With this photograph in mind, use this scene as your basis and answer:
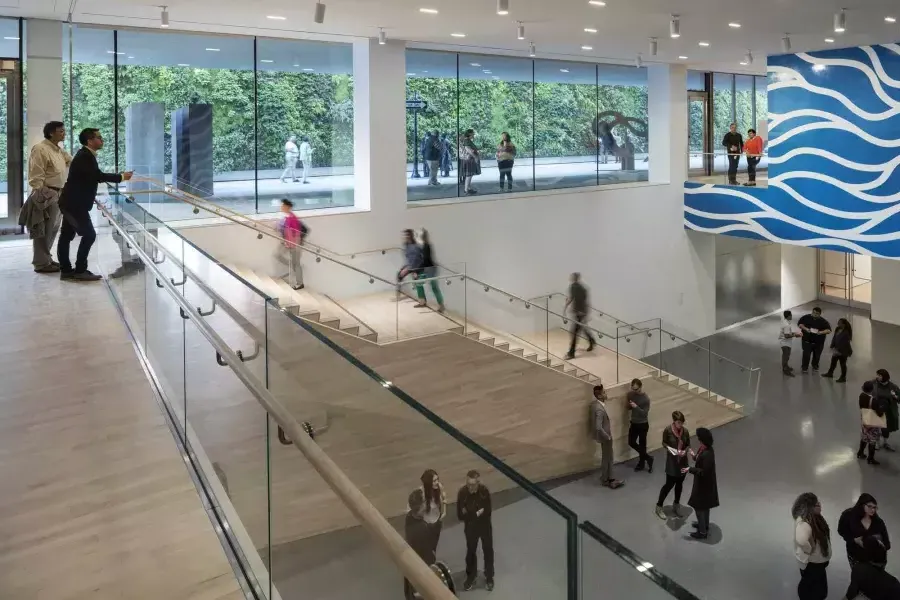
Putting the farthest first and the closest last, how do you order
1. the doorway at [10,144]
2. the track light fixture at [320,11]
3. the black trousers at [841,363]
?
the black trousers at [841,363]
the doorway at [10,144]
the track light fixture at [320,11]

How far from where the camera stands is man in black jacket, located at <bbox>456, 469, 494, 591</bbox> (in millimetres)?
1310

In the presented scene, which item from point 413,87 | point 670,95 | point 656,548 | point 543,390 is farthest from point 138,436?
point 670,95

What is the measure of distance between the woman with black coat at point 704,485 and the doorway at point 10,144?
9.48m

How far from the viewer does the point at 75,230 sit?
7723mm

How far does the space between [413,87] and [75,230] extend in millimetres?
8638

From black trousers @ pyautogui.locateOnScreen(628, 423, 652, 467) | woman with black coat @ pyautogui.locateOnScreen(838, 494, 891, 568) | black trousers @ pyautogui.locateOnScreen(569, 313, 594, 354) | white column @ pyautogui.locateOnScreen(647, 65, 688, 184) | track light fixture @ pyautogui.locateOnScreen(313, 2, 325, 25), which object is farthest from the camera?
white column @ pyautogui.locateOnScreen(647, 65, 688, 184)

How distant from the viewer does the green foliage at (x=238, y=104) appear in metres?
12.5

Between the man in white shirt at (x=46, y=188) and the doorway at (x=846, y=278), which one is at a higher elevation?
the man in white shirt at (x=46, y=188)

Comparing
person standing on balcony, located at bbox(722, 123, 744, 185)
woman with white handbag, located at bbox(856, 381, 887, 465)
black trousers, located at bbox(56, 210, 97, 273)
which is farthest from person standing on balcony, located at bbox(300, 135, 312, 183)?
person standing on balcony, located at bbox(722, 123, 744, 185)

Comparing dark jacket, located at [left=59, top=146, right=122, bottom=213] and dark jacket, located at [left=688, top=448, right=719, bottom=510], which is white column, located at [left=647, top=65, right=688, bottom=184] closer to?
dark jacket, located at [left=688, top=448, right=719, bottom=510]

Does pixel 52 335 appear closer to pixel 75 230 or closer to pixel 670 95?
pixel 75 230

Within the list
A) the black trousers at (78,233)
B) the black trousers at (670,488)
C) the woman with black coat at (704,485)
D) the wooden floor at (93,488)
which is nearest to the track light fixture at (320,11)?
the black trousers at (78,233)

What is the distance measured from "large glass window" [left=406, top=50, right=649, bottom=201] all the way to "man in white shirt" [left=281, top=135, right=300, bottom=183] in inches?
81.0

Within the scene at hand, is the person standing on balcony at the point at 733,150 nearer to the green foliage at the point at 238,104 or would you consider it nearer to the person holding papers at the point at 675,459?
the green foliage at the point at 238,104
